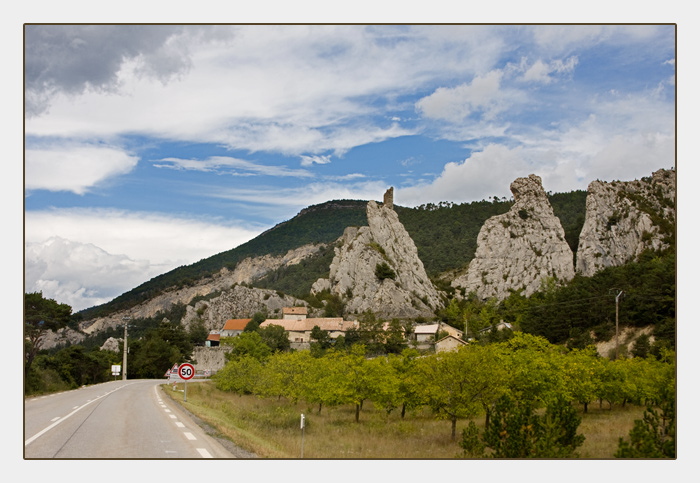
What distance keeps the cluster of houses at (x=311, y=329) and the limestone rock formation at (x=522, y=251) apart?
34.9 m

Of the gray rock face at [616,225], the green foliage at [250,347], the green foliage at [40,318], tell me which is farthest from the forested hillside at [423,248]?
the green foliage at [40,318]

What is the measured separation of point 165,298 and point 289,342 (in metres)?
90.9

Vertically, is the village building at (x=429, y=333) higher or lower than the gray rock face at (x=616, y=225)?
lower

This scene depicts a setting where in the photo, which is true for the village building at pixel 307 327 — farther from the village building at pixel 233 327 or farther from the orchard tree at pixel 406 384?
the orchard tree at pixel 406 384

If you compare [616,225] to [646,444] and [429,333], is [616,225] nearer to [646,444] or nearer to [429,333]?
[429,333]

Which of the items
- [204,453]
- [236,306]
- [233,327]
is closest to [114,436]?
[204,453]

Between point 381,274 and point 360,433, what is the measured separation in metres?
113

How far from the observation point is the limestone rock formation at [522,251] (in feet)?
467

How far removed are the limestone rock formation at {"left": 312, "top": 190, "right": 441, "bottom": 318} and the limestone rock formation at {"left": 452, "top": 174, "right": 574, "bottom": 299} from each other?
14409 millimetres

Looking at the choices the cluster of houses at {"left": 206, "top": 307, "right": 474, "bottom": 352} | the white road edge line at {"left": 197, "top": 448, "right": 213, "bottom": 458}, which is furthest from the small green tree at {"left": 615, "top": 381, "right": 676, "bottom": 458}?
the cluster of houses at {"left": 206, "top": 307, "right": 474, "bottom": 352}

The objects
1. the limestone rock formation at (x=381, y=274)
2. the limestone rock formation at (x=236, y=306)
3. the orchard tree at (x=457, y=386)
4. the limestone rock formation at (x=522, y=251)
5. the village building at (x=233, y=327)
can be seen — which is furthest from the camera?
the limestone rock formation at (x=236, y=306)

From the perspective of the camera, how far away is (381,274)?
14212 centimetres
